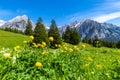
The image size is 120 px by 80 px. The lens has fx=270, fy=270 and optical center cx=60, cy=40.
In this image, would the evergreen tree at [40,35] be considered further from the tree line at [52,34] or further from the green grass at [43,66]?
the green grass at [43,66]

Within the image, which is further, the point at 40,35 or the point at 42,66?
the point at 40,35

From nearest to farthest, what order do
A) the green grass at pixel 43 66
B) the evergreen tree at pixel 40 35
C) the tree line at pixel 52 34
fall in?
the green grass at pixel 43 66, the evergreen tree at pixel 40 35, the tree line at pixel 52 34

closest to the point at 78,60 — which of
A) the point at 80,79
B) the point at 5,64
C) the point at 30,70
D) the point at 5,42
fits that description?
the point at 80,79

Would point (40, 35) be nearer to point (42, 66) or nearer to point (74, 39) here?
point (74, 39)

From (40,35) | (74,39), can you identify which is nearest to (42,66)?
(40,35)

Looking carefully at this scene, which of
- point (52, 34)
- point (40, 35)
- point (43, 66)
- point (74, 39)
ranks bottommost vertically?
point (43, 66)

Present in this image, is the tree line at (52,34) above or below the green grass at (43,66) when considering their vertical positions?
above

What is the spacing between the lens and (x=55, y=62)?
8.09 meters

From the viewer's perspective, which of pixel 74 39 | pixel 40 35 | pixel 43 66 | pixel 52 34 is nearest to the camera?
pixel 43 66

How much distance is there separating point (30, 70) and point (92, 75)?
2.19 meters

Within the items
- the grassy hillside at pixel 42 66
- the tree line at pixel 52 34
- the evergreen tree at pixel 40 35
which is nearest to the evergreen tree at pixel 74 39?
the tree line at pixel 52 34

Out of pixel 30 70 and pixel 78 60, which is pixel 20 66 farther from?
pixel 78 60

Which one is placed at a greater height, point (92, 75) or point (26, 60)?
point (26, 60)

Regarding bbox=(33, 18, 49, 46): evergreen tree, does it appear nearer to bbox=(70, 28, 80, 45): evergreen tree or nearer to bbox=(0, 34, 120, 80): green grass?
bbox=(70, 28, 80, 45): evergreen tree
